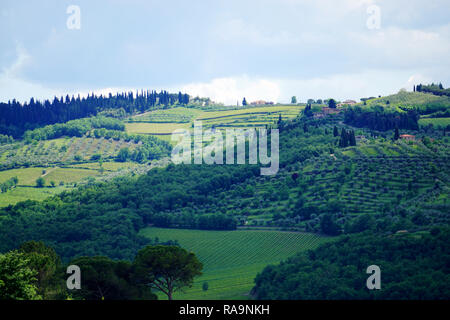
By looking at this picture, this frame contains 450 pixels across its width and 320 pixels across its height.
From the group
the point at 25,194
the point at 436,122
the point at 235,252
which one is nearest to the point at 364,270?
the point at 235,252

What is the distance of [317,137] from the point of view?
121 metres

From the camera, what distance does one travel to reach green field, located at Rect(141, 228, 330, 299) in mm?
67125

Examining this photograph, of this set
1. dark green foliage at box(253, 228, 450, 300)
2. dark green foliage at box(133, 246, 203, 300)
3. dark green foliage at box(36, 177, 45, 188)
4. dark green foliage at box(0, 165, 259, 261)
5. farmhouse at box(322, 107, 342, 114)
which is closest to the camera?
dark green foliage at box(133, 246, 203, 300)

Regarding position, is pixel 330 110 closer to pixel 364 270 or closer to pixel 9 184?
pixel 9 184

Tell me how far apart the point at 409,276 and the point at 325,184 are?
4173 centimetres

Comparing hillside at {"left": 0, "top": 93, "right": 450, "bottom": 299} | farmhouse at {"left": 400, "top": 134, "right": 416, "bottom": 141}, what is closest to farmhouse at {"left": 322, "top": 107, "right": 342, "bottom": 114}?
hillside at {"left": 0, "top": 93, "right": 450, "bottom": 299}

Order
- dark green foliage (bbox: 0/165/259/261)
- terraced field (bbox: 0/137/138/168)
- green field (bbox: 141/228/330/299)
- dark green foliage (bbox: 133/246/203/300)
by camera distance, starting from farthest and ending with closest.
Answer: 1. terraced field (bbox: 0/137/138/168)
2. dark green foliage (bbox: 0/165/259/261)
3. green field (bbox: 141/228/330/299)
4. dark green foliage (bbox: 133/246/203/300)

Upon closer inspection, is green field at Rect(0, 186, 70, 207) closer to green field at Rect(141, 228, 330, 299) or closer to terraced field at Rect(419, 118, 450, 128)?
green field at Rect(141, 228, 330, 299)

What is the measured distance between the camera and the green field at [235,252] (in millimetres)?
67125

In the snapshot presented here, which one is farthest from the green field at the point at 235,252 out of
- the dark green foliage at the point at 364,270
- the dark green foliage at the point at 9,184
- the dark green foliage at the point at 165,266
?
the dark green foliage at the point at 9,184

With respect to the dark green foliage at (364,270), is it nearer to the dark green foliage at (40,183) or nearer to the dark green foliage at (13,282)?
the dark green foliage at (13,282)

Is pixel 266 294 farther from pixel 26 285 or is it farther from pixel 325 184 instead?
pixel 325 184

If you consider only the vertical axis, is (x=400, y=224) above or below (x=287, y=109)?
below

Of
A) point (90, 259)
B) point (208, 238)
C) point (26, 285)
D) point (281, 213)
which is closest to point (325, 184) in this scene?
point (281, 213)
